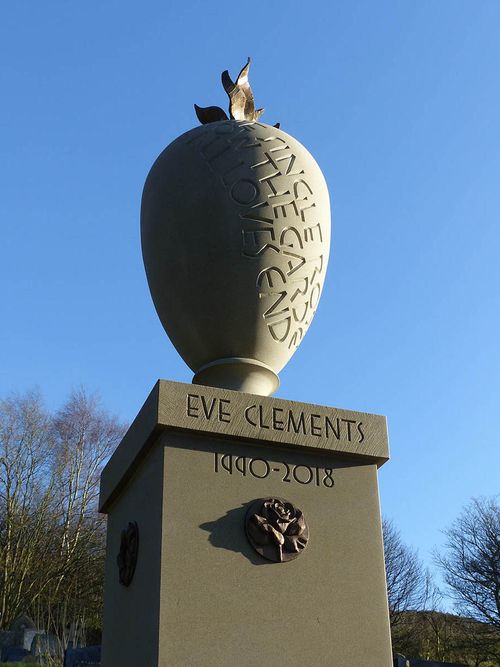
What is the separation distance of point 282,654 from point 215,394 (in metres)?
1.47

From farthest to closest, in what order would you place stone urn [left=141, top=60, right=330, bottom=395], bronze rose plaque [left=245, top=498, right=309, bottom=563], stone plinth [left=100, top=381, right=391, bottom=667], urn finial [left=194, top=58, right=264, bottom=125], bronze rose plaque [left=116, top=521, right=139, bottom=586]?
urn finial [left=194, top=58, right=264, bottom=125] → stone urn [left=141, top=60, right=330, bottom=395] → bronze rose plaque [left=116, top=521, right=139, bottom=586] → bronze rose plaque [left=245, top=498, right=309, bottom=563] → stone plinth [left=100, top=381, right=391, bottom=667]

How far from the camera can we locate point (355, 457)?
5016mm

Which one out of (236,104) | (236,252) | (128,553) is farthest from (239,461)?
(236,104)

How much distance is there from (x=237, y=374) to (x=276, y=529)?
1.13 metres

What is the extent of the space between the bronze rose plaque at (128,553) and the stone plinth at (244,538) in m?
0.05

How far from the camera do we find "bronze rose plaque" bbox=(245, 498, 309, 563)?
4477 mm

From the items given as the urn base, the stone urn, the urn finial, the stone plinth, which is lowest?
the stone plinth

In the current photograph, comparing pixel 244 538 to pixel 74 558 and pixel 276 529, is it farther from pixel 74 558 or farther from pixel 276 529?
pixel 74 558

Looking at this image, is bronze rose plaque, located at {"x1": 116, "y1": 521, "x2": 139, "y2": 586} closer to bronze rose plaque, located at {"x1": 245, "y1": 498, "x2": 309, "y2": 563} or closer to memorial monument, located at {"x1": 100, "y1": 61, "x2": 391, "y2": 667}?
memorial monument, located at {"x1": 100, "y1": 61, "x2": 391, "y2": 667}

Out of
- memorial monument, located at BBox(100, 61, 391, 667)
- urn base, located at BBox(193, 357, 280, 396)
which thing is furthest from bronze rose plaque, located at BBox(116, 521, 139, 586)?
urn base, located at BBox(193, 357, 280, 396)

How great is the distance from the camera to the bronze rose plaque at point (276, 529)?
4477mm

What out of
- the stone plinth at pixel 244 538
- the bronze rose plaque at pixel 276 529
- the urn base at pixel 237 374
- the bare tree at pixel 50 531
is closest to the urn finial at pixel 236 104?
the urn base at pixel 237 374

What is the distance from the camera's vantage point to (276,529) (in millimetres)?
4527

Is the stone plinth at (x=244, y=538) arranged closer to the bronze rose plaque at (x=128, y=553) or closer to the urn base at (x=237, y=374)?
the bronze rose plaque at (x=128, y=553)
